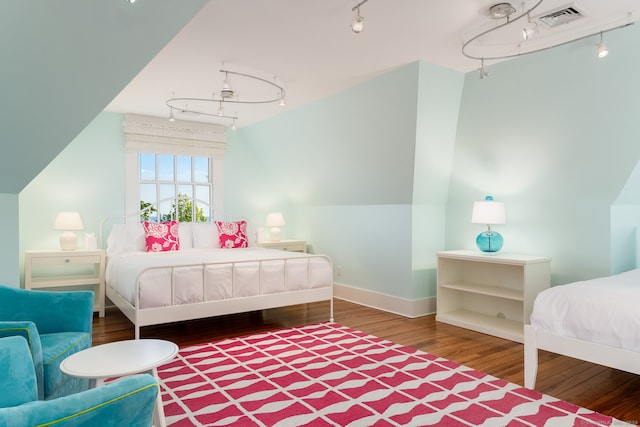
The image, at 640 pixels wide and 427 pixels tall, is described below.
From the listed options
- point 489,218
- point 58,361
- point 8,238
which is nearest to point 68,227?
point 8,238

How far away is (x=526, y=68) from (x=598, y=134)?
73 centimetres

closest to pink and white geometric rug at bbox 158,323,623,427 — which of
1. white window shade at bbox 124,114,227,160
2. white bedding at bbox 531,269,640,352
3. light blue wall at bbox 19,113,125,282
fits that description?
white bedding at bbox 531,269,640,352

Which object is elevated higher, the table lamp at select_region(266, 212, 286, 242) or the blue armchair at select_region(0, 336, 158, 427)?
the table lamp at select_region(266, 212, 286, 242)

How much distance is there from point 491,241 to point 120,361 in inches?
126

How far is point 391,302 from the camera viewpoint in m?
4.61

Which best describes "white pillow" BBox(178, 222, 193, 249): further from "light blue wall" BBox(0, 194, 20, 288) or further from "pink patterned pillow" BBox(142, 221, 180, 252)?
"light blue wall" BBox(0, 194, 20, 288)

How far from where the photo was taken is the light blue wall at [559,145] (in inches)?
121

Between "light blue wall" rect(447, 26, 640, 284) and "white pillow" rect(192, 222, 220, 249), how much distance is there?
2.86m

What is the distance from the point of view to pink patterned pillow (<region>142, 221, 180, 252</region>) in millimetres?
4734

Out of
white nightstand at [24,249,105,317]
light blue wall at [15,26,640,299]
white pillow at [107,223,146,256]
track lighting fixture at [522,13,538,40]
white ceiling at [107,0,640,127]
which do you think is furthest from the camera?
white pillow at [107,223,146,256]

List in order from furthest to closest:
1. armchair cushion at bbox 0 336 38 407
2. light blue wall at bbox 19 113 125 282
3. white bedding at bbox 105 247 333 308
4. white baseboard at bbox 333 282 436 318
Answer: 1. light blue wall at bbox 19 113 125 282
2. white baseboard at bbox 333 282 436 318
3. white bedding at bbox 105 247 333 308
4. armchair cushion at bbox 0 336 38 407

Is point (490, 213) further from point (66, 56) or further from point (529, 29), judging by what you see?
point (66, 56)

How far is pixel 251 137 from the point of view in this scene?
19.6 feet

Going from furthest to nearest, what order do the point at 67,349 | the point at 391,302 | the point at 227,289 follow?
the point at 391,302
the point at 227,289
the point at 67,349
